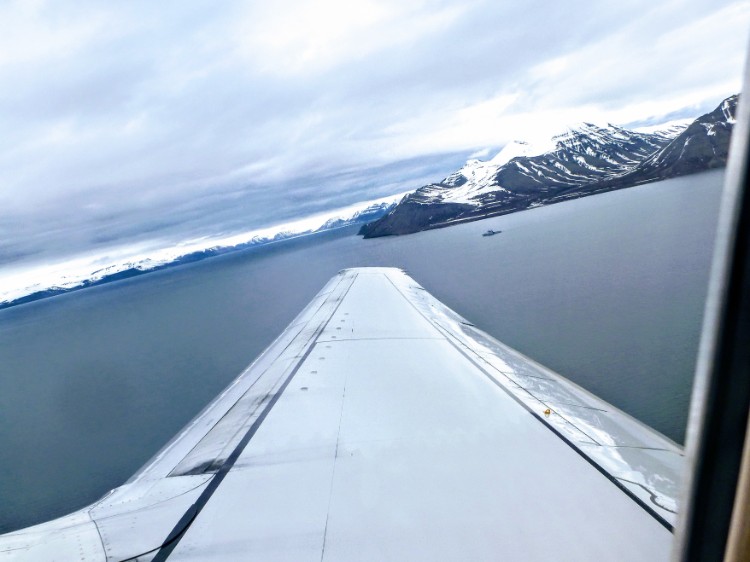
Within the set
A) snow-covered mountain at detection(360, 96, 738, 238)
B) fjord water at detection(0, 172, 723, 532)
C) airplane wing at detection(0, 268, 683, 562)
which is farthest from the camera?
snow-covered mountain at detection(360, 96, 738, 238)

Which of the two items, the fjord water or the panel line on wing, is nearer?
the panel line on wing

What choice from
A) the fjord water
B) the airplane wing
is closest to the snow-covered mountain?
the fjord water

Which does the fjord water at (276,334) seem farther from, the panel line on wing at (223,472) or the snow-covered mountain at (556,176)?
the snow-covered mountain at (556,176)

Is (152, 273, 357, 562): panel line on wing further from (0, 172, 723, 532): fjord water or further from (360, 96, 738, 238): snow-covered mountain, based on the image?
(360, 96, 738, 238): snow-covered mountain

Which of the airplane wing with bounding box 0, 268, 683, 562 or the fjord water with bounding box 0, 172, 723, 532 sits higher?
the airplane wing with bounding box 0, 268, 683, 562

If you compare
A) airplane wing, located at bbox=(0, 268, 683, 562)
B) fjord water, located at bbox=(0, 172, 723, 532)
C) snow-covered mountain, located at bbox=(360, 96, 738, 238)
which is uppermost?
snow-covered mountain, located at bbox=(360, 96, 738, 238)

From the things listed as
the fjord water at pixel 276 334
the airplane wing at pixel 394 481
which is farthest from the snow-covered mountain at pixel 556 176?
the airplane wing at pixel 394 481
